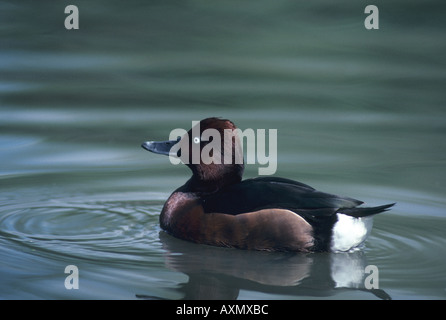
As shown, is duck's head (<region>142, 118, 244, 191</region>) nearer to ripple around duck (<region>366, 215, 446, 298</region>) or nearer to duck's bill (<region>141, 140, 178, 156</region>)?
duck's bill (<region>141, 140, 178, 156</region>)

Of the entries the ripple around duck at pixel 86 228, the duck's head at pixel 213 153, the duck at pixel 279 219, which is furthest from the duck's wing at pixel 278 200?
the ripple around duck at pixel 86 228

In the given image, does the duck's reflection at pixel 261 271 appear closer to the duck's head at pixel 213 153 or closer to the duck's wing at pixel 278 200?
the duck's wing at pixel 278 200

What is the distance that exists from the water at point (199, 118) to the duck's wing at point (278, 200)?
34 cm

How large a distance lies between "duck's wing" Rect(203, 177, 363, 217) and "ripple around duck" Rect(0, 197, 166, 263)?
2.04 ft

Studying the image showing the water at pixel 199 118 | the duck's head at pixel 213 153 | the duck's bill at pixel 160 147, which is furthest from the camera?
the duck's bill at pixel 160 147

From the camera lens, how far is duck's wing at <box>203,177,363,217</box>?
6.89 metres

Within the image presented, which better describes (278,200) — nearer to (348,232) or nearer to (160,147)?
(348,232)

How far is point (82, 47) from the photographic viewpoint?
1268 centimetres

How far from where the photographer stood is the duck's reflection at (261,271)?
20.4ft

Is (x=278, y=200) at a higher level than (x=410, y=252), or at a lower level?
higher

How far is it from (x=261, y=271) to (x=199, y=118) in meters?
4.27

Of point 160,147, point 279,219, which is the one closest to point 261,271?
point 279,219

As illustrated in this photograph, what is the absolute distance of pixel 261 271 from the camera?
657 centimetres

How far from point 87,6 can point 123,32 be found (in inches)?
28.4
